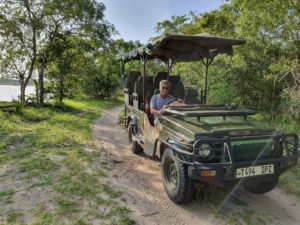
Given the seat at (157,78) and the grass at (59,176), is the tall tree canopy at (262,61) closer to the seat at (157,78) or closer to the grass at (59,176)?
the seat at (157,78)

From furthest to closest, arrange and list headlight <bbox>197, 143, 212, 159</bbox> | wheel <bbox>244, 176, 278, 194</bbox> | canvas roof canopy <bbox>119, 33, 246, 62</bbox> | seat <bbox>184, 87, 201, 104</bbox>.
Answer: seat <bbox>184, 87, 201, 104</bbox> < canvas roof canopy <bbox>119, 33, 246, 62</bbox> < wheel <bbox>244, 176, 278, 194</bbox> < headlight <bbox>197, 143, 212, 159</bbox>

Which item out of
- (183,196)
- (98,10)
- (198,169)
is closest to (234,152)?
(198,169)

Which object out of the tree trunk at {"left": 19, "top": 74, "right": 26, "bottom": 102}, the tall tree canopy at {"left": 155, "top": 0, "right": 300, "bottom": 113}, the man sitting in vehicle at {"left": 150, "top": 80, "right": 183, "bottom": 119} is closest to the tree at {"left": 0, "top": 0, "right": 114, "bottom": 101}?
the tree trunk at {"left": 19, "top": 74, "right": 26, "bottom": 102}

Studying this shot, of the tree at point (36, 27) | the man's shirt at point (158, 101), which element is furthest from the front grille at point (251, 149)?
the tree at point (36, 27)

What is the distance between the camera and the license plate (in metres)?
2.81

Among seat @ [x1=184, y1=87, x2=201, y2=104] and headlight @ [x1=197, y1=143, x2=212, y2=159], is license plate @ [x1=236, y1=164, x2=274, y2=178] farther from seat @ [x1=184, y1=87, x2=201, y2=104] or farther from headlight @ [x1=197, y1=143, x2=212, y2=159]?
seat @ [x1=184, y1=87, x2=201, y2=104]

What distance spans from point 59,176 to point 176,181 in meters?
2.28

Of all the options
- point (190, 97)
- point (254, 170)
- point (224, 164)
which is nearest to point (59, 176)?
point (224, 164)

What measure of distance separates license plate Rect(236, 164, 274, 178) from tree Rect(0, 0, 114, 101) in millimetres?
12147

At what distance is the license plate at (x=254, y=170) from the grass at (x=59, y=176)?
1.61 m

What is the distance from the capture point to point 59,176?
4.12 m

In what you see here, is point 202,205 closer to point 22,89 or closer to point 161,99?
point 161,99

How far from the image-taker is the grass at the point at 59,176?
2990mm

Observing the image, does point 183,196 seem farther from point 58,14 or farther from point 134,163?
point 58,14
